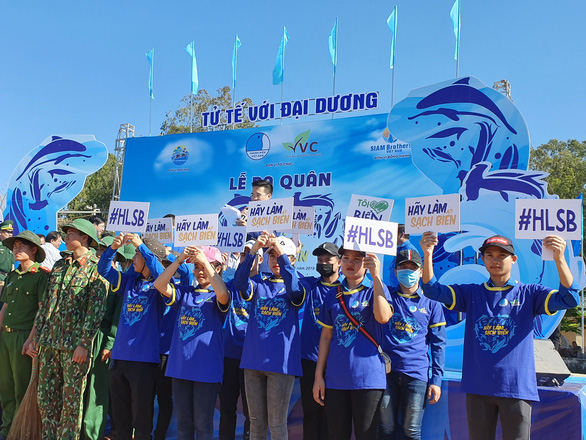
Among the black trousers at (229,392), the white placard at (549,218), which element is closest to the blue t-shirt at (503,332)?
the white placard at (549,218)

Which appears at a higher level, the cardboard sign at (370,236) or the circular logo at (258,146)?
the circular logo at (258,146)

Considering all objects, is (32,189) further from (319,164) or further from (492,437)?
(492,437)

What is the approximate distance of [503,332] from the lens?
314 centimetres

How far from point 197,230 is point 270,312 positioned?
839 millimetres

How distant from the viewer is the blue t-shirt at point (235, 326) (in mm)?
4238

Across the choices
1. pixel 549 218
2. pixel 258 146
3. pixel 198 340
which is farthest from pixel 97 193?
pixel 549 218

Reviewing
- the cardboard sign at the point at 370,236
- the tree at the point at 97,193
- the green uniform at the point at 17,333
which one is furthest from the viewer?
the tree at the point at 97,193

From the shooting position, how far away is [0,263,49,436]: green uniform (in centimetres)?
492

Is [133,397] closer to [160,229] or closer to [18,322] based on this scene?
[160,229]

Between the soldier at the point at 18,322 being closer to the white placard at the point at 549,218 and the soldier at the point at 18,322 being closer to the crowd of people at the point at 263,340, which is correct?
the crowd of people at the point at 263,340

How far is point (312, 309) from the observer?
4020 millimetres

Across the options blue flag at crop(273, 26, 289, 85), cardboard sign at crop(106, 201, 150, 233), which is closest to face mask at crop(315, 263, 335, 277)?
cardboard sign at crop(106, 201, 150, 233)

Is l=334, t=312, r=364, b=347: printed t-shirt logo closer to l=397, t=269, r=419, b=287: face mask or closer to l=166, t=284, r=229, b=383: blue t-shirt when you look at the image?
l=397, t=269, r=419, b=287: face mask

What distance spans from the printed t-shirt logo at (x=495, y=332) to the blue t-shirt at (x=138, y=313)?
7.73 ft
